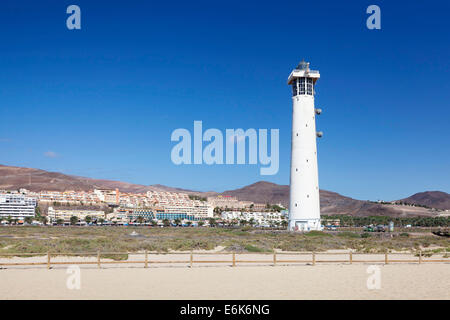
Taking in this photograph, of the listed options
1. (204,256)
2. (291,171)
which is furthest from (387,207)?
(204,256)

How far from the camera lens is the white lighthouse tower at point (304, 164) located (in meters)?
44.2

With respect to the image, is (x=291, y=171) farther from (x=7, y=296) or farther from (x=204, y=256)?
(x=7, y=296)

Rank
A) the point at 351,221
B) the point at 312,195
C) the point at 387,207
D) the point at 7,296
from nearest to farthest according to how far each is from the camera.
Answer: the point at 7,296, the point at 312,195, the point at 351,221, the point at 387,207

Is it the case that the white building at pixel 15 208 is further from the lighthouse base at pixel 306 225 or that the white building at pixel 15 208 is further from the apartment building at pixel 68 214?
the lighthouse base at pixel 306 225

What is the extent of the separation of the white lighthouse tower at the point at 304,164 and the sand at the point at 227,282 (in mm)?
22687

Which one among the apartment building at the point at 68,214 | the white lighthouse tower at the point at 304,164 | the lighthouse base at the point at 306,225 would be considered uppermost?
the white lighthouse tower at the point at 304,164

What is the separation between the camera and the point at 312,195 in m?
44.2

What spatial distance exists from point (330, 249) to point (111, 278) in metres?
21.1

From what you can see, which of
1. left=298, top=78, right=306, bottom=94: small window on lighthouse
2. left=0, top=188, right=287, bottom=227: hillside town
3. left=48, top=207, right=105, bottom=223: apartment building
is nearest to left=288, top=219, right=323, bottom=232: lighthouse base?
left=298, top=78, right=306, bottom=94: small window on lighthouse

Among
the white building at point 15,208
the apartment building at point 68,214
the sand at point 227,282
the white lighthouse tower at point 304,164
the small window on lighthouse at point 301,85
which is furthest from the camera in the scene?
the apartment building at point 68,214

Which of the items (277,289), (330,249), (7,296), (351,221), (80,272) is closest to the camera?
(7,296)

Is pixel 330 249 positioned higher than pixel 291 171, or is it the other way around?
pixel 291 171

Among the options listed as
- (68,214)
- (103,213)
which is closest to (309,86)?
(68,214)

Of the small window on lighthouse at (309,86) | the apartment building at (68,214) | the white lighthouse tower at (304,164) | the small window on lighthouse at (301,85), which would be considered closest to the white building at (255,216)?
the apartment building at (68,214)
